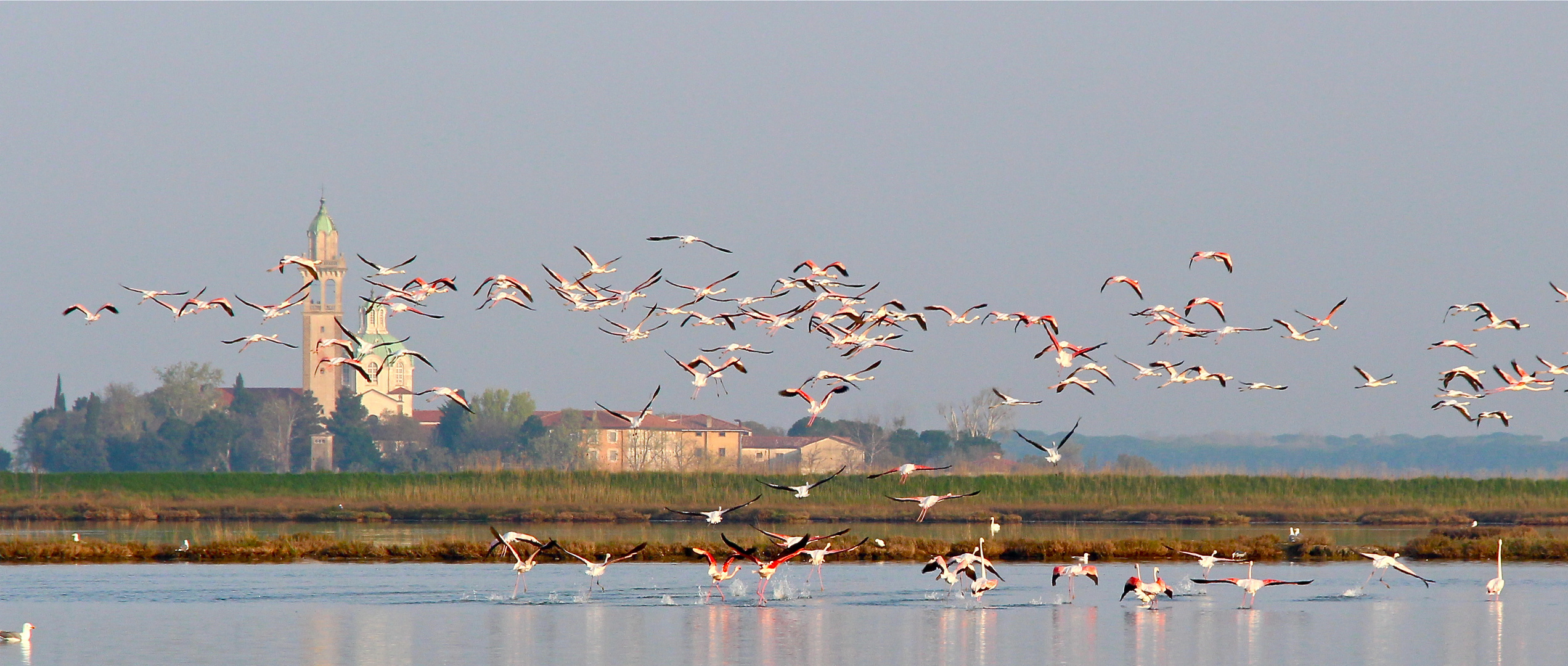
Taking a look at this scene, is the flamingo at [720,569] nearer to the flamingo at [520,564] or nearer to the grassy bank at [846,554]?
the flamingo at [520,564]

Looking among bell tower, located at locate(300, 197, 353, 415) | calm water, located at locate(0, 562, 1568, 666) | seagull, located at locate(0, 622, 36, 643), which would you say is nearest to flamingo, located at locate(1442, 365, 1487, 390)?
calm water, located at locate(0, 562, 1568, 666)

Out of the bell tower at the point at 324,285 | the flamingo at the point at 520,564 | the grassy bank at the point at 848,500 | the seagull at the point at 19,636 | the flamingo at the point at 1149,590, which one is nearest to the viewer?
the seagull at the point at 19,636

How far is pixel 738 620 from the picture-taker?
2517cm

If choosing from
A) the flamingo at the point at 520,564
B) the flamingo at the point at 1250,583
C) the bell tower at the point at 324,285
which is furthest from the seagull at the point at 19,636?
the bell tower at the point at 324,285

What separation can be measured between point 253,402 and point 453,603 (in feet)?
373

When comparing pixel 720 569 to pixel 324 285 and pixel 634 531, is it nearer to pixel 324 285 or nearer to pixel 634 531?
pixel 634 531

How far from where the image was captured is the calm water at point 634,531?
138ft

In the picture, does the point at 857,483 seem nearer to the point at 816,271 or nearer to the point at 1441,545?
the point at 1441,545

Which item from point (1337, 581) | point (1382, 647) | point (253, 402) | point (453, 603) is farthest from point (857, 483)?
point (253, 402)

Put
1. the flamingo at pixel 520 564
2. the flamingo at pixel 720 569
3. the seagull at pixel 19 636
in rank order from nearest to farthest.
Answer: the seagull at pixel 19 636 < the flamingo at pixel 720 569 < the flamingo at pixel 520 564

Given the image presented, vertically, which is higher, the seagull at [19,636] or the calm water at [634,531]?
the seagull at [19,636]

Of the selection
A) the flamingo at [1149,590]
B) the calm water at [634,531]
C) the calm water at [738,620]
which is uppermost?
the flamingo at [1149,590]

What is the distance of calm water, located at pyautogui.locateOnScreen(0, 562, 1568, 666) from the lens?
69.1ft

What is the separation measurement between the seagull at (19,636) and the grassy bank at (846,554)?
12.2m
